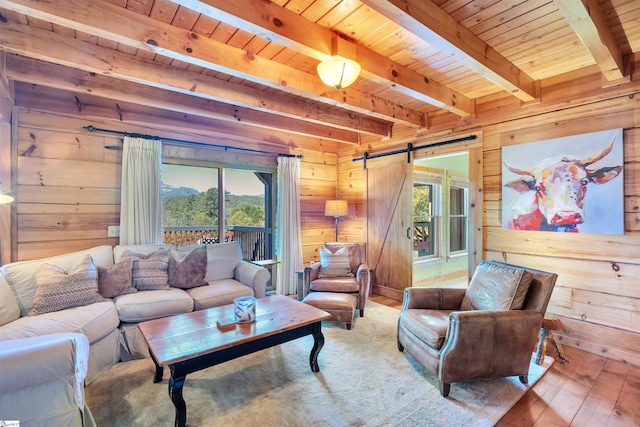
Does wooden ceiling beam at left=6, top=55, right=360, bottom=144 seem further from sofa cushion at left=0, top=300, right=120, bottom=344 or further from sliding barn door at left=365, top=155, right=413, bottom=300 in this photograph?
sofa cushion at left=0, top=300, right=120, bottom=344

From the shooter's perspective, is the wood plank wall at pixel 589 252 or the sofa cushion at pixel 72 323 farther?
the wood plank wall at pixel 589 252

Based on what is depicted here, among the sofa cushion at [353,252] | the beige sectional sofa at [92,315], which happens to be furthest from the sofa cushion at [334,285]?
the beige sectional sofa at [92,315]

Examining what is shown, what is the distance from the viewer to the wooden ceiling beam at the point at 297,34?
5.58 ft

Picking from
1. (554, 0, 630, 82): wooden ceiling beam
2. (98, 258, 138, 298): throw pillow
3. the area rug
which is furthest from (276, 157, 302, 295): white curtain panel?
(554, 0, 630, 82): wooden ceiling beam

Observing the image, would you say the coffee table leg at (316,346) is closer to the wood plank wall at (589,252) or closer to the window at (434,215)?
the wood plank wall at (589,252)

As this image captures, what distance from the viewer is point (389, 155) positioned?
184 inches

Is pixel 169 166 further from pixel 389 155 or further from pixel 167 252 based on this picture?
pixel 389 155

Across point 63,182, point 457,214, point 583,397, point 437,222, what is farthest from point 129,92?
point 457,214

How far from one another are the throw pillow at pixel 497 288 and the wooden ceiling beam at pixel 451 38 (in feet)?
5.65

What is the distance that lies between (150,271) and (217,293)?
74 centimetres

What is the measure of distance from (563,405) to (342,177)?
4.24 meters

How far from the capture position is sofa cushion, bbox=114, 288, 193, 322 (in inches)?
103

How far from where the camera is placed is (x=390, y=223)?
4688mm

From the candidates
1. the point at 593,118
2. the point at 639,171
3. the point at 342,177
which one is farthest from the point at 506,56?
the point at 342,177
